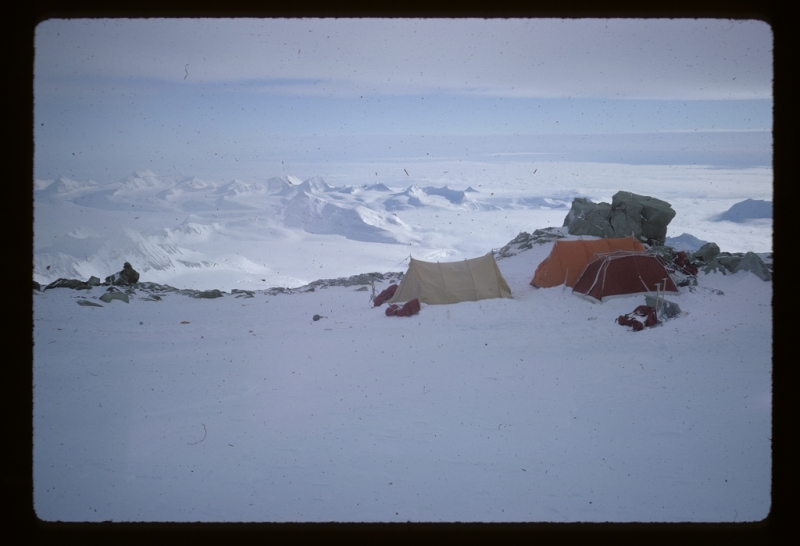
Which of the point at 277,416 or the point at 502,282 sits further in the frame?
the point at 502,282

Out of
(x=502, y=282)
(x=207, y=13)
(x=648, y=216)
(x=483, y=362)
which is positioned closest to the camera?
(x=207, y=13)

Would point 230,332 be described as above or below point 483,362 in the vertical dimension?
below

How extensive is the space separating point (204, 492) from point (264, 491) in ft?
1.45

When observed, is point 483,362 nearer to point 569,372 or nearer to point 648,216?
point 569,372

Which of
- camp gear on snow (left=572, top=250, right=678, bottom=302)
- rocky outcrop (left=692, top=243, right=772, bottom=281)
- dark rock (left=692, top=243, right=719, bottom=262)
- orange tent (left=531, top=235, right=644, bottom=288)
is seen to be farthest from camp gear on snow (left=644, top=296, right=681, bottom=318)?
dark rock (left=692, top=243, right=719, bottom=262)

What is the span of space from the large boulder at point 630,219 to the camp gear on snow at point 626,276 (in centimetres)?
566

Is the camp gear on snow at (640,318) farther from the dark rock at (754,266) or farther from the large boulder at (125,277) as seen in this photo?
the large boulder at (125,277)

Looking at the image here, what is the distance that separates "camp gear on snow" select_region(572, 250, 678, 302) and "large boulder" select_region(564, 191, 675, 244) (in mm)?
5665

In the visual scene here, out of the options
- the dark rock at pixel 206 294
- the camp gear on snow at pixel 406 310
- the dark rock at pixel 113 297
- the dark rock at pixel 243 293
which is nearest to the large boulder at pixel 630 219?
the camp gear on snow at pixel 406 310

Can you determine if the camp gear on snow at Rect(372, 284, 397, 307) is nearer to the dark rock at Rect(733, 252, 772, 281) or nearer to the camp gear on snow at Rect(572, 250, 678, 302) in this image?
the camp gear on snow at Rect(572, 250, 678, 302)

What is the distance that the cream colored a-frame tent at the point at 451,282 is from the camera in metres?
11.9

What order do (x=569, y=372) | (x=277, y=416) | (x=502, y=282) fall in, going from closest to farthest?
(x=277, y=416) < (x=569, y=372) < (x=502, y=282)

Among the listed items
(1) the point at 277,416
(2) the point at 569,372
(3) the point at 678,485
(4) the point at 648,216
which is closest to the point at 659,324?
(2) the point at 569,372
